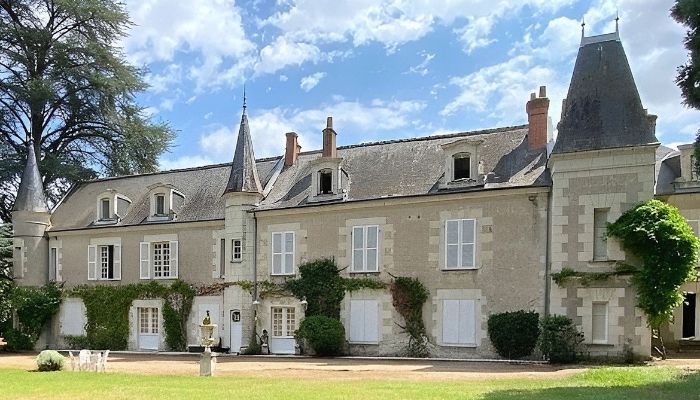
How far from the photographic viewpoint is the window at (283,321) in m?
22.5

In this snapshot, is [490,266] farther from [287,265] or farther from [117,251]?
[117,251]

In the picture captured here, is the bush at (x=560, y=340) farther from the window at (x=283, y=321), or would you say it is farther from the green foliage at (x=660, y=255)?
the window at (x=283, y=321)

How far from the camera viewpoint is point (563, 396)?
32.2 ft

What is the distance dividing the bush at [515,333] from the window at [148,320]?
13.3 metres

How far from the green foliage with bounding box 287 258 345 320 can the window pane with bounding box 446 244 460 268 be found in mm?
3751

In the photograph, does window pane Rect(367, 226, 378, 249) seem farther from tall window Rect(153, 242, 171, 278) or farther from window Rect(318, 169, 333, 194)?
tall window Rect(153, 242, 171, 278)

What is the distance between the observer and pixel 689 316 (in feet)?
72.4

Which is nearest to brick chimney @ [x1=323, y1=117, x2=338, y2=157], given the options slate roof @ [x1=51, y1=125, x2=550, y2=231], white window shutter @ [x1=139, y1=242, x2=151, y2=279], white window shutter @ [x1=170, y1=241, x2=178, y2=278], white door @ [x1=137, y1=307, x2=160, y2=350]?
slate roof @ [x1=51, y1=125, x2=550, y2=231]

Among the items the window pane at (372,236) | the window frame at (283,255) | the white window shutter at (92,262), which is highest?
the window pane at (372,236)

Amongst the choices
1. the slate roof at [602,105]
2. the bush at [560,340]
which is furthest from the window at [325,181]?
the bush at [560,340]

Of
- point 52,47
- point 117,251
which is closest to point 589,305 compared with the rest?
point 117,251

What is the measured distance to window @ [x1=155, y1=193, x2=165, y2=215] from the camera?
1025 inches

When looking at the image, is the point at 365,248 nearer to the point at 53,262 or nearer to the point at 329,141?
the point at 329,141

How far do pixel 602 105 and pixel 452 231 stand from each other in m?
5.69
